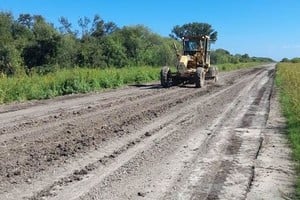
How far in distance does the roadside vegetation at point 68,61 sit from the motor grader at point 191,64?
354 cm

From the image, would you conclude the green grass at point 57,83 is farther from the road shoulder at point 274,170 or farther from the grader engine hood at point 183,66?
the road shoulder at point 274,170

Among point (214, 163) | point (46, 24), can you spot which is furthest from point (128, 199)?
point (46, 24)

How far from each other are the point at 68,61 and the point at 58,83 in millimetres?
23685

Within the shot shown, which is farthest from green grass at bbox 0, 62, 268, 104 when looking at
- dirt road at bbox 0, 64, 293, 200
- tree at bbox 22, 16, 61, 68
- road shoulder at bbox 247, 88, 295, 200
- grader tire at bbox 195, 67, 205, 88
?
tree at bbox 22, 16, 61, 68

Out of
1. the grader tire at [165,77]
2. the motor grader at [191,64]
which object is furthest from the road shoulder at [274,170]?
the grader tire at [165,77]

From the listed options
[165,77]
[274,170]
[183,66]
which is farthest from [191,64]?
[274,170]

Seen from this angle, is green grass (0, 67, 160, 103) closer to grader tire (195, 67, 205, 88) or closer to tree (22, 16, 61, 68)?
grader tire (195, 67, 205, 88)

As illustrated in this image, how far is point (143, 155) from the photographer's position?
25.4 ft

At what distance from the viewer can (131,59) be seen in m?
49.8

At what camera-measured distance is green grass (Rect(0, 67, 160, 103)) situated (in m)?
18.0

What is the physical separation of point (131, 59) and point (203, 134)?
40.3 m

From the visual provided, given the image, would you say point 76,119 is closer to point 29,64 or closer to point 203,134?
point 203,134

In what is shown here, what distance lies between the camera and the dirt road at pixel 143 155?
5.87 meters

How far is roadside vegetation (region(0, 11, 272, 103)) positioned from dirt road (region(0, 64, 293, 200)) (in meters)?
6.17
